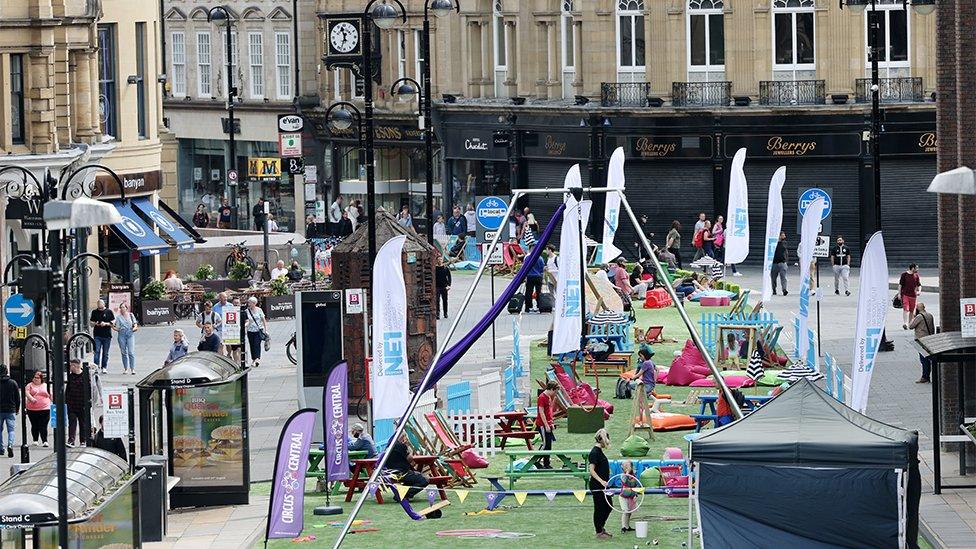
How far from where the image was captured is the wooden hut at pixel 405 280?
37.8 metres

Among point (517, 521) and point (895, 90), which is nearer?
point (517, 521)

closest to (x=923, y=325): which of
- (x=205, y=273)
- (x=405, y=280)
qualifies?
(x=405, y=280)

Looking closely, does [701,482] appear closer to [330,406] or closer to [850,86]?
[330,406]

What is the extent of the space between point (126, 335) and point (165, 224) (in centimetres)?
1150

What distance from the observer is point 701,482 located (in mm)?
24438

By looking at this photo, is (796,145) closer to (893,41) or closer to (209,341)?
(893,41)

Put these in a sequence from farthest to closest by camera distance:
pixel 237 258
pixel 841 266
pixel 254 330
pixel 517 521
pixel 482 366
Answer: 1. pixel 237 258
2. pixel 841 266
3. pixel 254 330
4. pixel 482 366
5. pixel 517 521

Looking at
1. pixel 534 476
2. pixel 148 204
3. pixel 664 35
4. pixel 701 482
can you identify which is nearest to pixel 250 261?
pixel 148 204

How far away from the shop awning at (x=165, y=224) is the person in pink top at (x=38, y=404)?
1917 centimetres

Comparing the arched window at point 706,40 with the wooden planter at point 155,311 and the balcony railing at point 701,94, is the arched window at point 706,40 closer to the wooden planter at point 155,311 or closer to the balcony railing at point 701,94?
the balcony railing at point 701,94

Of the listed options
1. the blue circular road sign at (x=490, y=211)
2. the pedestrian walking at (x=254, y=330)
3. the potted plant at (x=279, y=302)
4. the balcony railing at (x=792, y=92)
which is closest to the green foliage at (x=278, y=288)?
the potted plant at (x=279, y=302)

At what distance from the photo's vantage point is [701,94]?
204 feet

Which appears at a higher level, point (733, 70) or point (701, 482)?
point (733, 70)

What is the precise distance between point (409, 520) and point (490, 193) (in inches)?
1604
